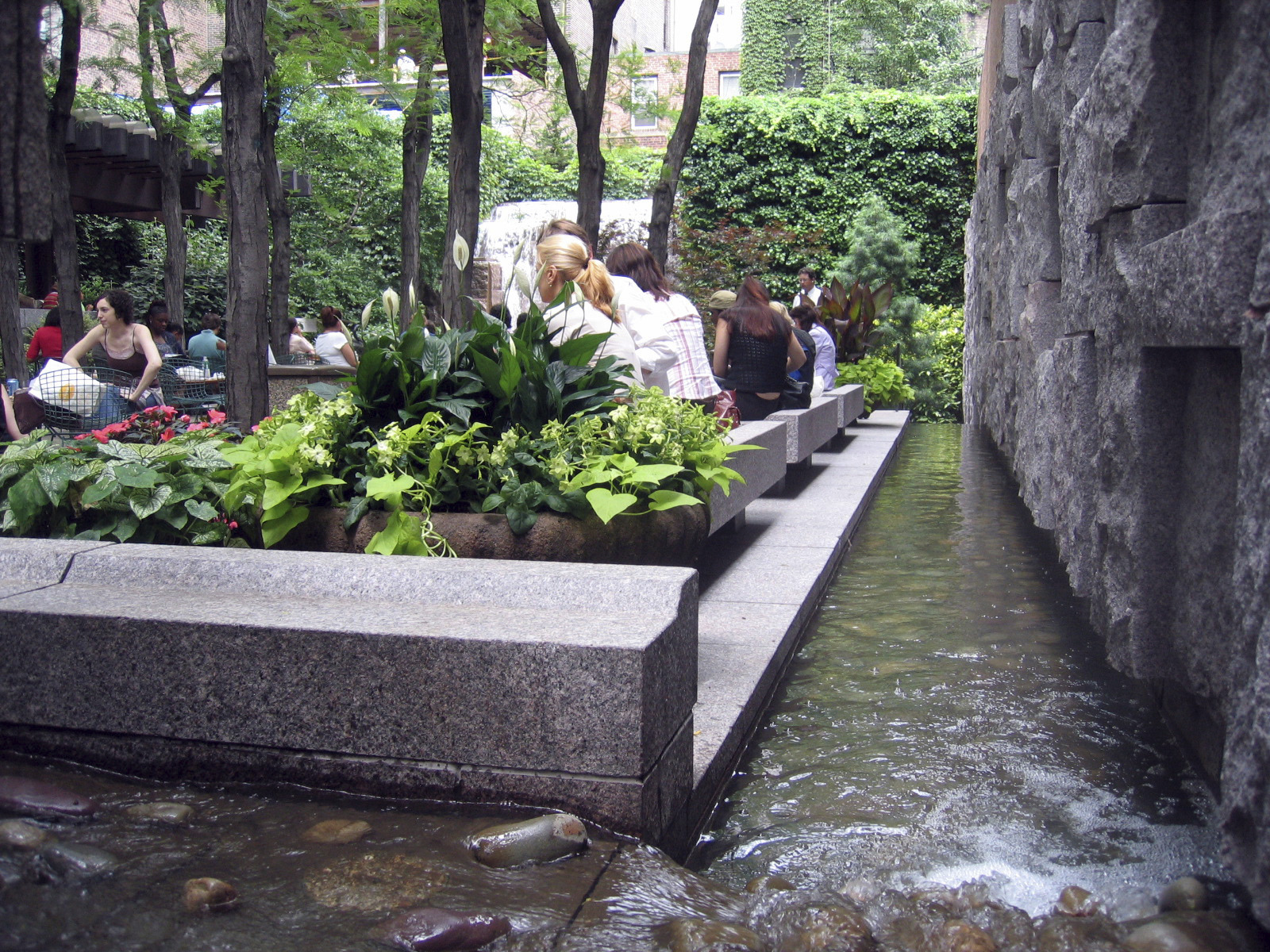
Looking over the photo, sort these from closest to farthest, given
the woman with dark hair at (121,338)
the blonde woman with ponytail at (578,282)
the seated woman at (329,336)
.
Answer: the blonde woman with ponytail at (578,282) → the woman with dark hair at (121,338) → the seated woman at (329,336)

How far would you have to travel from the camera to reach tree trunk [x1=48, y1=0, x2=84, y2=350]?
1183 centimetres

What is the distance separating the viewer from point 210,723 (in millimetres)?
2725

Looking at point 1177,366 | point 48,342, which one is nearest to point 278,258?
point 48,342

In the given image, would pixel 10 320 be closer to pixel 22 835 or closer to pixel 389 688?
pixel 22 835

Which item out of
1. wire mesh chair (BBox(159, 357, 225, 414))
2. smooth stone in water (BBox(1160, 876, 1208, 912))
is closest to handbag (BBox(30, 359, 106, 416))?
wire mesh chair (BBox(159, 357, 225, 414))

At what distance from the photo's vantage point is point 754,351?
9.21 metres

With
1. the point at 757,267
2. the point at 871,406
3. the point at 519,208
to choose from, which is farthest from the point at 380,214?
the point at 871,406

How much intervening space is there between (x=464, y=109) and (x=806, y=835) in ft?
23.0

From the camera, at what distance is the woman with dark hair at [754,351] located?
916cm

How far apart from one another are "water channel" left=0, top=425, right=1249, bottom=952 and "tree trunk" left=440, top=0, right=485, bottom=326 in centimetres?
537

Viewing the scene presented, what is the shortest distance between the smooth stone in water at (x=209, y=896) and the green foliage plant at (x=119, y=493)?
6.13ft

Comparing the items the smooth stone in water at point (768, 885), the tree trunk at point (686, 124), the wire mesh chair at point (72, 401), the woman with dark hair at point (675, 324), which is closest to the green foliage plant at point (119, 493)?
the smooth stone in water at point (768, 885)

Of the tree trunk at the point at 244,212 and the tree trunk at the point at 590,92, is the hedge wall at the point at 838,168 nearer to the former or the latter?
→ the tree trunk at the point at 590,92

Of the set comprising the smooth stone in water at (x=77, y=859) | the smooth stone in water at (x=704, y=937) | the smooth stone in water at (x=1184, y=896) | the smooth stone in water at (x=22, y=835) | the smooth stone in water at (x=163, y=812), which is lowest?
the smooth stone in water at (x=1184, y=896)
